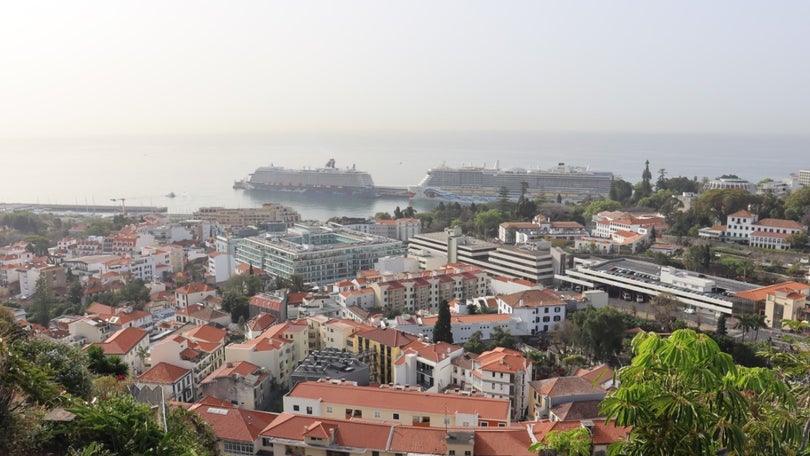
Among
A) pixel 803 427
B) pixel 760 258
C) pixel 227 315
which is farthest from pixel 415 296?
pixel 803 427

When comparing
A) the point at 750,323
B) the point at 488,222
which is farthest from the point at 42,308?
the point at 488,222

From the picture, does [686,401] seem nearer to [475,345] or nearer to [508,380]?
[508,380]

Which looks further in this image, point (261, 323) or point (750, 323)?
point (261, 323)

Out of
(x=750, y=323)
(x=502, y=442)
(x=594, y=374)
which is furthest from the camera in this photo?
(x=750, y=323)

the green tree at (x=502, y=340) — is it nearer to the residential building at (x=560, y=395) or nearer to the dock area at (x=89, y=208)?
the residential building at (x=560, y=395)

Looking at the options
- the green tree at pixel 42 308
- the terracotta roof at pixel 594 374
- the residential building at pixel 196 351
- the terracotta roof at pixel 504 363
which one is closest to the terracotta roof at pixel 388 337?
the terracotta roof at pixel 504 363

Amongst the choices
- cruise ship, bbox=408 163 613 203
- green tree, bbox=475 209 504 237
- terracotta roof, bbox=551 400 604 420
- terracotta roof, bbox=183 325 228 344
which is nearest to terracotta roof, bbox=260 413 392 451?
terracotta roof, bbox=551 400 604 420

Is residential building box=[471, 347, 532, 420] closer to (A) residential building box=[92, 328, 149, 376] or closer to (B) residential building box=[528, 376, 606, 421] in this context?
(B) residential building box=[528, 376, 606, 421]
